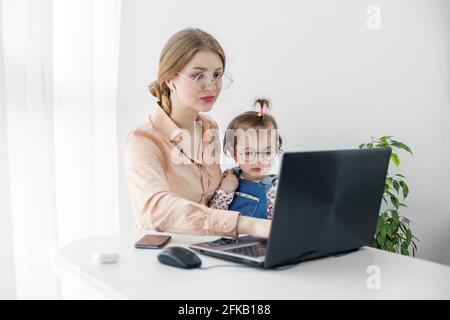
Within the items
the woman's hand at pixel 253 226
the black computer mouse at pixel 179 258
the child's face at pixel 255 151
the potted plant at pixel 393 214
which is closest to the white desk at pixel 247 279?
the black computer mouse at pixel 179 258

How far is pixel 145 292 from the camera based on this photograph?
1026mm

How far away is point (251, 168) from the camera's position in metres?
2.09

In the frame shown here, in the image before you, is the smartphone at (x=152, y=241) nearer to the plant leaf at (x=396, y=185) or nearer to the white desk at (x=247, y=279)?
the white desk at (x=247, y=279)

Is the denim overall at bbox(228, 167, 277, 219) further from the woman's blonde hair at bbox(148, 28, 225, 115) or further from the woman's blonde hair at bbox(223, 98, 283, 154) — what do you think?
the woman's blonde hair at bbox(148, 28, 225, 115)

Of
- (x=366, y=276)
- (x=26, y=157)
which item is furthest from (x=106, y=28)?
(x=366, y=276)

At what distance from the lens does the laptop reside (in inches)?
42.9

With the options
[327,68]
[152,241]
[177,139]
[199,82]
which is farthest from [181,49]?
[327,68]

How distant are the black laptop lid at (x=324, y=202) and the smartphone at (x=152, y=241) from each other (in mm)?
348

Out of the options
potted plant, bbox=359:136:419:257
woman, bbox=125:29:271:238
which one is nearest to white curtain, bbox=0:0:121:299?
woman, bbox=125:29:271:238

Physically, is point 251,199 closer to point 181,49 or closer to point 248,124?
point 248,124

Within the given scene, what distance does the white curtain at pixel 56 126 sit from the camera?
2111mm
